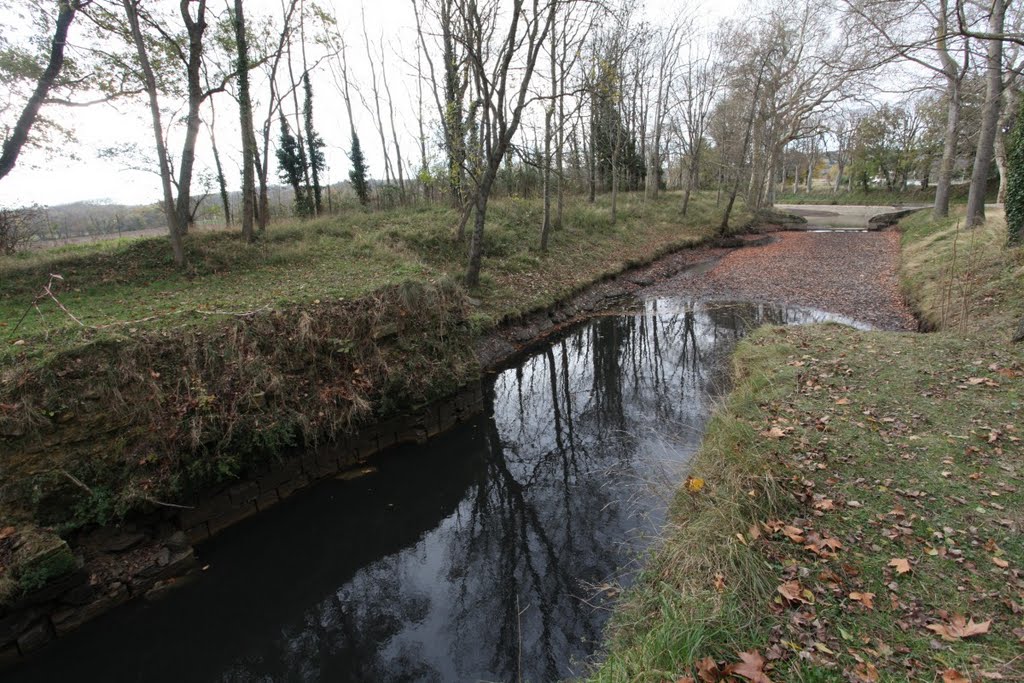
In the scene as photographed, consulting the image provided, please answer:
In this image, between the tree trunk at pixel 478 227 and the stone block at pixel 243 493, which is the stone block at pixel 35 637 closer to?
the stone block at pixel 243 493

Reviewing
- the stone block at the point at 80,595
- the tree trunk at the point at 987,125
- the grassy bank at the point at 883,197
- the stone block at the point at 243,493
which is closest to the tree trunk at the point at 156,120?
the stone block at the point at 243,493

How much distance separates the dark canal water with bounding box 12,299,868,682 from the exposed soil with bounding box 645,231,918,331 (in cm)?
676

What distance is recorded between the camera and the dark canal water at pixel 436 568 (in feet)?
13.9

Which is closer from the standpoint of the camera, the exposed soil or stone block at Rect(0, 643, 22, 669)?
stone block at Rect(0, 643, 22, 669)

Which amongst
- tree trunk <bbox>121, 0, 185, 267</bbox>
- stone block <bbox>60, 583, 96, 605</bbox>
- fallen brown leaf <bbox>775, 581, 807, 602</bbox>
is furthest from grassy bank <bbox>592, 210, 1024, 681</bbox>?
tree trunk <bbox>121, 0, 185, 267</bbox>

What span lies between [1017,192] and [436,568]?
542 inches

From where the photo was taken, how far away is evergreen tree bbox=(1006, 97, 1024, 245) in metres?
10.0

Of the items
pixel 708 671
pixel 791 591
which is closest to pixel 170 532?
pixel 708 671

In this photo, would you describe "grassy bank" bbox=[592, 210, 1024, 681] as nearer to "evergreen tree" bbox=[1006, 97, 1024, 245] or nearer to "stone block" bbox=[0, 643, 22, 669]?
"stone block" bbox=[0, 643, 22, 669]

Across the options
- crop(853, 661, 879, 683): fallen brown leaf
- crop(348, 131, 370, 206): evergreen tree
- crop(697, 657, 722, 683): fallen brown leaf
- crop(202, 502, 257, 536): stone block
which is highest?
crop(348, 131, 370, 206): evergreen tree

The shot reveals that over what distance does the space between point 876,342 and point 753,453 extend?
4902 mm

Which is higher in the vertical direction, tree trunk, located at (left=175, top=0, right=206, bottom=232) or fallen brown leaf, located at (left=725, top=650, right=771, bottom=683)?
tree trunk, located at (left=175, top=0, right=206, bottom=232)

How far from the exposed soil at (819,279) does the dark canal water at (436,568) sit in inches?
266

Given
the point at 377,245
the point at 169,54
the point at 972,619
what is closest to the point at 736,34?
the point at 377,245
